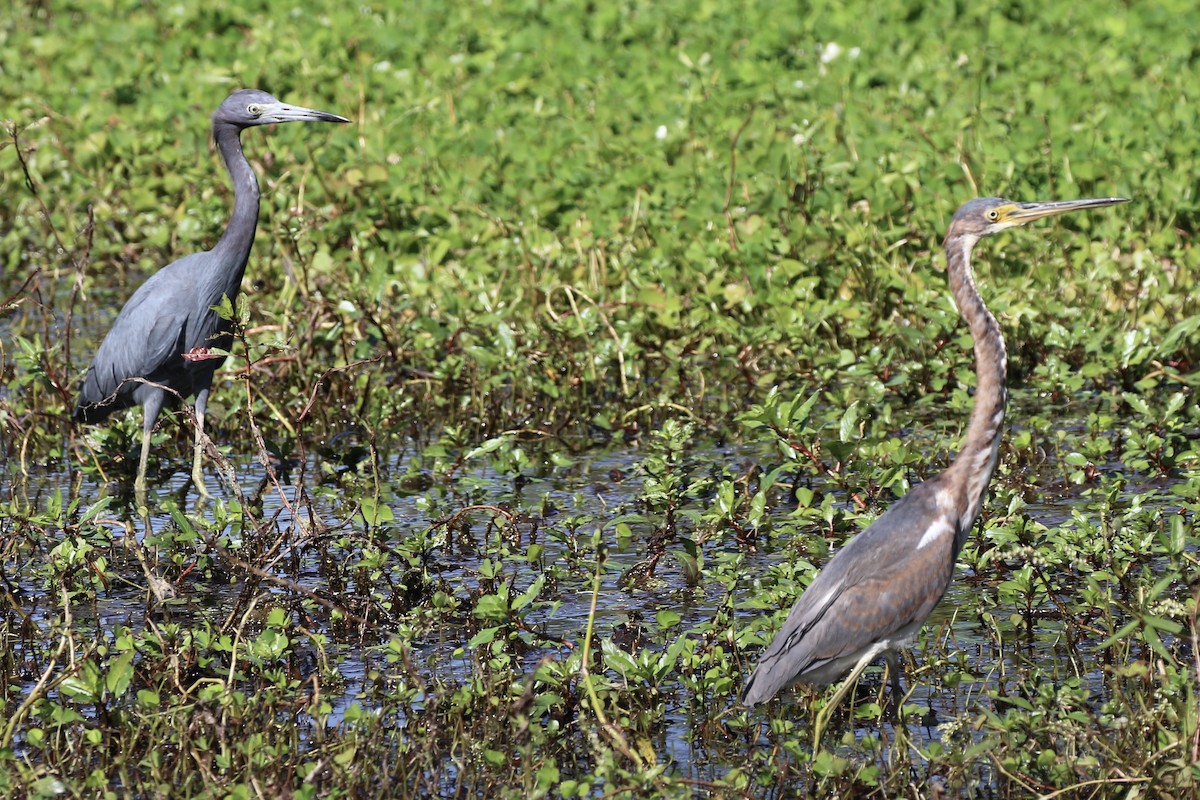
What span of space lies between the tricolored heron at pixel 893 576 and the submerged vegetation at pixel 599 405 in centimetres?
14

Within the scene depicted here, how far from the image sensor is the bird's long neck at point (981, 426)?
424 cm

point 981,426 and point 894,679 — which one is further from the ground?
point 981,426

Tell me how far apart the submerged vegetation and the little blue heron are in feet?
0.63

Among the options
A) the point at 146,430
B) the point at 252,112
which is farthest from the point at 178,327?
the point at 252,112

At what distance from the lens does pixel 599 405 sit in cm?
688

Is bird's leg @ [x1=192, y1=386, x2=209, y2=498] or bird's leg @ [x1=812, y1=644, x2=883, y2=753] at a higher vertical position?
bird's leg @ [x1=812, y1=644, x2=883, y2=753]

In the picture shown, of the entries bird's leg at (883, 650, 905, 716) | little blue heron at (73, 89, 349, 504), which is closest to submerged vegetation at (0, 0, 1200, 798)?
bird's leg at (883, 650, 905, 716)

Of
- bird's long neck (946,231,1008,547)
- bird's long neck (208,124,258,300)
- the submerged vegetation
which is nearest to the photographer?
the submerged vegetation

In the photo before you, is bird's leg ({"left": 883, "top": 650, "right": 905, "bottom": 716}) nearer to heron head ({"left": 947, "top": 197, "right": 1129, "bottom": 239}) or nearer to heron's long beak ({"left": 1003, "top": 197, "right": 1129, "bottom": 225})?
heron head ({"left": 947, "top": 197, "right": 1129, "bottom": 239})

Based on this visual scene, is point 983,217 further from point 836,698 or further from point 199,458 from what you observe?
point 199,458

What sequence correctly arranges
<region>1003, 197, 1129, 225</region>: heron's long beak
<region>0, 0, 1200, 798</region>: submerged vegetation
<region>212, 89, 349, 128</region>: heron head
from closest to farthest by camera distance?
<region>0, 0, 1200, 798</region>: submerged vegetation
<region>1003, 197, 1129, 225</region>: heron's long beak
<region>212, 89, 349, 128</region>: heron head

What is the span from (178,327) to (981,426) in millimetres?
3068

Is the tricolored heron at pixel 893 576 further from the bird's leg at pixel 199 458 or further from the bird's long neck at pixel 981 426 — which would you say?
the bird's leg at pixel 199 458

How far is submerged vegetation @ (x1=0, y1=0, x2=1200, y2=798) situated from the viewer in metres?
3.98
